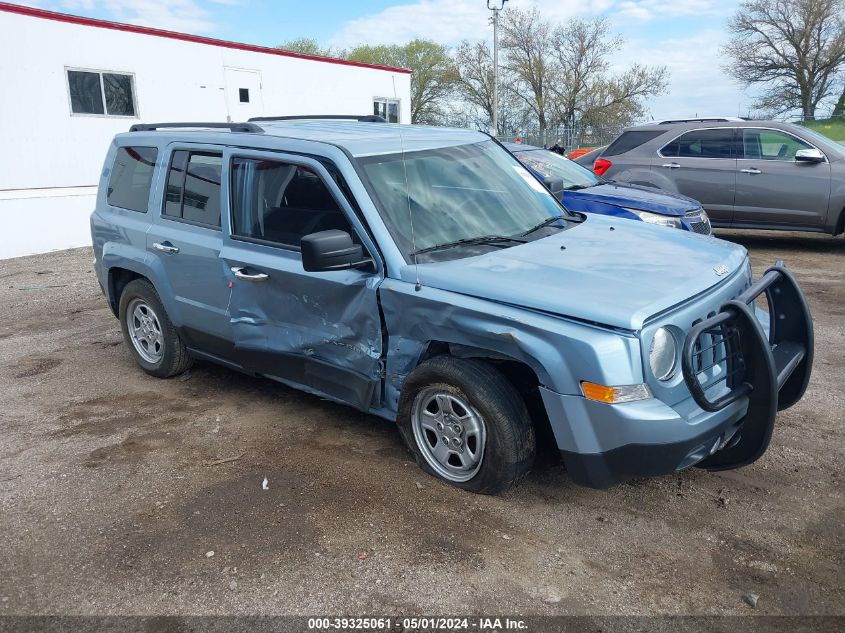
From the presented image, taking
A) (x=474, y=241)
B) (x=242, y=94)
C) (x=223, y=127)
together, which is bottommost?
(x=474, y=241)

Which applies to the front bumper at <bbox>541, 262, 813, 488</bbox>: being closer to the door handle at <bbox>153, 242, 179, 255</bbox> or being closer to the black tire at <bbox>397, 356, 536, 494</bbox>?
the black tire at <bbox>397, 356, 536, 494</bbox>

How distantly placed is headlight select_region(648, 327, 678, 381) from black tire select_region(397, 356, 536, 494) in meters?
0.66

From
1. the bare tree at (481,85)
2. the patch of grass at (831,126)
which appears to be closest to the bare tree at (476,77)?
the bare tree at (481,85)

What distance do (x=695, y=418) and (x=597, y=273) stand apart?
81 centimetres

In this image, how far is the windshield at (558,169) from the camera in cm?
834

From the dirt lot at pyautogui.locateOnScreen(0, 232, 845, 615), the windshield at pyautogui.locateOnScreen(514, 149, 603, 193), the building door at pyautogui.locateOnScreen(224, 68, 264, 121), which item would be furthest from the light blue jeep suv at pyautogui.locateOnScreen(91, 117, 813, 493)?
the building door at pyautogui.locateOnScreen(224, 68, 264, 121)

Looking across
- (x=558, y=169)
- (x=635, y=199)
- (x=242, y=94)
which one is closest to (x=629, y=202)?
(x=635, y=199)

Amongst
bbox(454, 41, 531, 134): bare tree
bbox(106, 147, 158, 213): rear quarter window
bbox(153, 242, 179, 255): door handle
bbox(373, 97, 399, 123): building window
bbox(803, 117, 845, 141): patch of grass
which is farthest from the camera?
bbox(454, 41, 531, 134): bare tree

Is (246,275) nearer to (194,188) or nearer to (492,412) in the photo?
(194,188)

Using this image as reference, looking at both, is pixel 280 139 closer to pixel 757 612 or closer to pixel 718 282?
pixel 718 282

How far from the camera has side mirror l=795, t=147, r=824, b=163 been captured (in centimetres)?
944

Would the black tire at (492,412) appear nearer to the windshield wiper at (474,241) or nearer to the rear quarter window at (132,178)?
the windshield wiper at (474,241)

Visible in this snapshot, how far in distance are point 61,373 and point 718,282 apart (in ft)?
16.5

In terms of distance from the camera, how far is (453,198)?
161 inches
